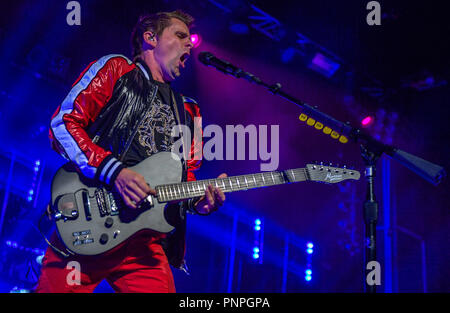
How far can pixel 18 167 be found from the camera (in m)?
6.52

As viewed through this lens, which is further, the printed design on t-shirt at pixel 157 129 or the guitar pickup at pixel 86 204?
the printed design on t-shirt at pixel 157 129

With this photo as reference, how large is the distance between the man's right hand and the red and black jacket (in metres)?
0.05

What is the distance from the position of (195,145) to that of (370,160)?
1.39 m

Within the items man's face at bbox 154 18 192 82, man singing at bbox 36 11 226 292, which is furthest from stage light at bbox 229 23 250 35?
man's face at bbox 154 18 192 82

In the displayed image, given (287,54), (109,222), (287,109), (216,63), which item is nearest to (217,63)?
(216,63)

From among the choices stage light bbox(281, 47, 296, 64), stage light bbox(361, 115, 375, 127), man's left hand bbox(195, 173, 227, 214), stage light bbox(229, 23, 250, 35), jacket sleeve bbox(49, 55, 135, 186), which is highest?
stage light bbox(281, 47, 296, 64)

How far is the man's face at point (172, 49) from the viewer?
3.41m

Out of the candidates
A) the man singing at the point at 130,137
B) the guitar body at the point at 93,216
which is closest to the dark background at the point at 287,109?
the man singing at the point at 130,137

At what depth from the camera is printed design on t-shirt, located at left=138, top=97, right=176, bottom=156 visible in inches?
119

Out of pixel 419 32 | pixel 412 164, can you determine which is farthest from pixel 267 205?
pixel 412 164

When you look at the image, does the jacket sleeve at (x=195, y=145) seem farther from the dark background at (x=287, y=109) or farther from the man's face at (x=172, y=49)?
the dark background at (x=287, y=109)

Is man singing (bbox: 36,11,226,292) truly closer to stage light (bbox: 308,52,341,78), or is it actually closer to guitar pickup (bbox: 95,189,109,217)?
guitar pickup (bbox: 95,189,109,217)

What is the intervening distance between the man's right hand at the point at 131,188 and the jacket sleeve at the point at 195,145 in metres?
0.75
